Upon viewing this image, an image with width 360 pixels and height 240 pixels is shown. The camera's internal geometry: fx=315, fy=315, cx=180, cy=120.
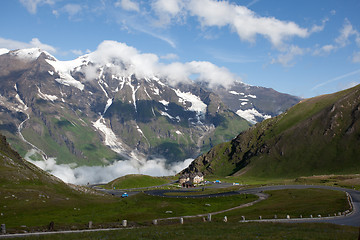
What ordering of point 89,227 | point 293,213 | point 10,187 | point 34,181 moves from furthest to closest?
point 34,181
point 10,187
point 293,213
point 89,227

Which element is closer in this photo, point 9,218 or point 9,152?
point 9,218

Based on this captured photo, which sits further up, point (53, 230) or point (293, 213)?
point (53, 230)

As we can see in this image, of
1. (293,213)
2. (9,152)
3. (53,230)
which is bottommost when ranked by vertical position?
(293,213)

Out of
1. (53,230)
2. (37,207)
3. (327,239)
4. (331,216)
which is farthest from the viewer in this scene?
(37,207)

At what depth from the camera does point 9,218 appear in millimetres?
64688

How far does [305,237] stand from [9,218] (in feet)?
194

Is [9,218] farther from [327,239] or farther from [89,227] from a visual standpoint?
[327,239]

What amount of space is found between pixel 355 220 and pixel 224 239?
35656 mm

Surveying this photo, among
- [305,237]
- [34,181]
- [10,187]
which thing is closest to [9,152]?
[34,181]

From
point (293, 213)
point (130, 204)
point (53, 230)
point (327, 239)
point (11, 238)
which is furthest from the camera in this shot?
point (130, 204)

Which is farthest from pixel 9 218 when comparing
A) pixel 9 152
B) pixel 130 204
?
pixel 9 152

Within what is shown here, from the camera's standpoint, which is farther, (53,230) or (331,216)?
(331,216)

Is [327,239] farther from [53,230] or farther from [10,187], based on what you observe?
[10,187]

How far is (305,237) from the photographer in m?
30.4
